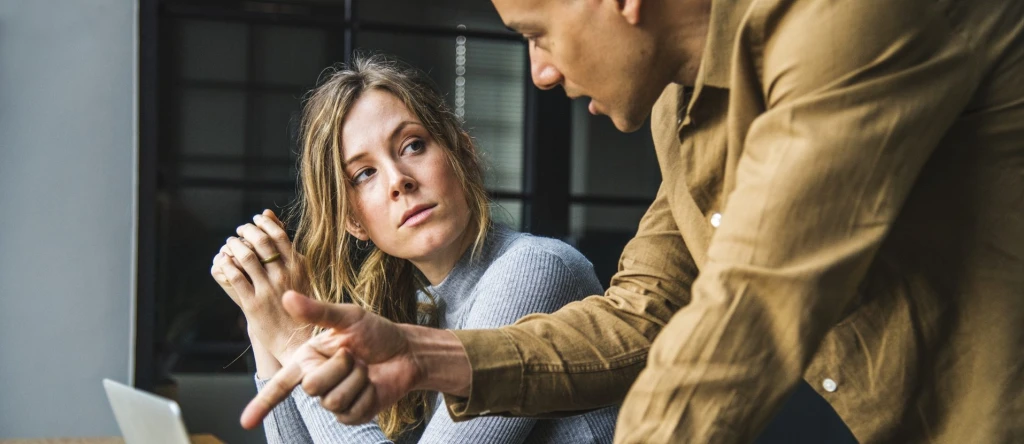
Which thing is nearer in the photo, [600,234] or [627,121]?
[627,121]

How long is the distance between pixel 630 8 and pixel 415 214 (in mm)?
901

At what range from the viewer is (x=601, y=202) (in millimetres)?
3721

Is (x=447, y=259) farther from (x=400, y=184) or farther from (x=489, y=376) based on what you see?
(x=489, y=376)

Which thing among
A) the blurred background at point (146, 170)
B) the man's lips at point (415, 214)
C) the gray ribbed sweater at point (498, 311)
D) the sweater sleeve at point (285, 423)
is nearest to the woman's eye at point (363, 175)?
the man's lips at point (415, 214)

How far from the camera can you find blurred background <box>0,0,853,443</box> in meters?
3.30

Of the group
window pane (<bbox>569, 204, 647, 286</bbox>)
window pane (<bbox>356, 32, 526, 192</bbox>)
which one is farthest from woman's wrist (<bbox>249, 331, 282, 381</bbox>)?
window pane (<bbox>569, 204, 647, 286</bbox>)

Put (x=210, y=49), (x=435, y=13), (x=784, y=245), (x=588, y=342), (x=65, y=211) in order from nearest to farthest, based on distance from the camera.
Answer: (x=784, y=245)
(x=588, y=342)
(x=65, y=211)
(x=210, y=49)
(x=435, y=13)

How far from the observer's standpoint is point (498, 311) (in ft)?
5.41

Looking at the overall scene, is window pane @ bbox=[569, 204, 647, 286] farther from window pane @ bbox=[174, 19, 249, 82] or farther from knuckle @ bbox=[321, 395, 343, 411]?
knuckle @ bbox=[321, 395, 343, 411]

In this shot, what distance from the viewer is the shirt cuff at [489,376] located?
104 centimetres

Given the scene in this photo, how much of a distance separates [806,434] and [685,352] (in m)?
3.22

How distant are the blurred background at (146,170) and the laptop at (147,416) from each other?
2210 millimetres

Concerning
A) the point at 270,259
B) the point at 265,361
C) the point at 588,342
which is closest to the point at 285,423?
the point at 265,361

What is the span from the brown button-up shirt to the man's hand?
1.2 inches
